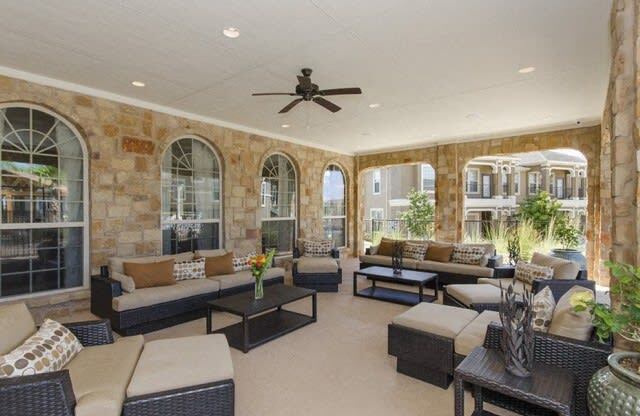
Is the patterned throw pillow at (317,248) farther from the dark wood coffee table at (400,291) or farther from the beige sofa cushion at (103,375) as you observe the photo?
the beige sofa cushion at (103,375)

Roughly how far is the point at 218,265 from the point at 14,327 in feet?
9.63

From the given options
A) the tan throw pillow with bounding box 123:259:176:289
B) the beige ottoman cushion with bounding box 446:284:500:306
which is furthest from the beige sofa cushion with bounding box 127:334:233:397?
the beige ottoman cushion with bounding box 446:284:500:306

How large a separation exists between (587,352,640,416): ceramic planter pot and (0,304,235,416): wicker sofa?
1.94 m

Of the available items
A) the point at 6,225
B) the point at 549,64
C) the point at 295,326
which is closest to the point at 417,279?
the point at 295,326

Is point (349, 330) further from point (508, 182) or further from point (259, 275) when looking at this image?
point (508, 182)

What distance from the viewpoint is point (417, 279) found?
196 inches

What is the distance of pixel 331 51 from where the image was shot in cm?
345

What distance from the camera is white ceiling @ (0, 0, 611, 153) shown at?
276cm

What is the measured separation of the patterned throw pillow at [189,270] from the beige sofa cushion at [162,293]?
0.40 feet

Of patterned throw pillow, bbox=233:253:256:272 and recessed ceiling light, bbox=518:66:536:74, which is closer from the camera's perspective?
recessed ceiling light, bbox=518:66:536:74

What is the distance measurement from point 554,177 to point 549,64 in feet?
54.3

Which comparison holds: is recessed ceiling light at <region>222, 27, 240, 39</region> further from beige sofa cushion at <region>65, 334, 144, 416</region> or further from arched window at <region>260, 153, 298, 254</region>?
arched window at <region>260, 153, 298, 254</region>

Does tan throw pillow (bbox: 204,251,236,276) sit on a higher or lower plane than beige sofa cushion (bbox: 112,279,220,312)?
higher

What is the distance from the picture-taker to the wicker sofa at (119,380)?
1687 millimetres
